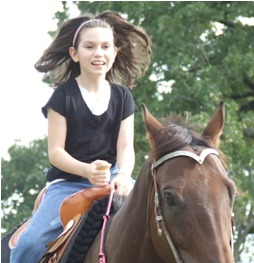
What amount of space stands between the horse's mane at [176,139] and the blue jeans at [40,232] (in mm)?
1247

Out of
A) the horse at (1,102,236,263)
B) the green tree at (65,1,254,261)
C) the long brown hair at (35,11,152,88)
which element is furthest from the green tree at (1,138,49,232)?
the horse at (1,102,236,263)

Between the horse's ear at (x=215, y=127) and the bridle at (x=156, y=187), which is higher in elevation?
the horse's ear at (x=215, y=127)

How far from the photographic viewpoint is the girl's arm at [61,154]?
5066 millimetres

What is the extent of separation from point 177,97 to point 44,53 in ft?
48.8

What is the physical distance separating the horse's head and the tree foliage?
15299 millimetres

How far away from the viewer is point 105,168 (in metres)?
4.94

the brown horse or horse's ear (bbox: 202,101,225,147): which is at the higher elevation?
horse's ear (bbox: 202,101,225,147)

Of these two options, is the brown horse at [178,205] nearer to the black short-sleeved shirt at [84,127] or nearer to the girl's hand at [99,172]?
the girl's hand at [99,172]

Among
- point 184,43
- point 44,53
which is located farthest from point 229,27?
point 44,53

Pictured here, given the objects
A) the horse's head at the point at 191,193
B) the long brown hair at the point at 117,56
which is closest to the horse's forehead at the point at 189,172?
the horse's head at the point at 191,193

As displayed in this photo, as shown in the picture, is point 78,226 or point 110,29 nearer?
point 78,226

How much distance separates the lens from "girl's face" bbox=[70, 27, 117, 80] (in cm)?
576

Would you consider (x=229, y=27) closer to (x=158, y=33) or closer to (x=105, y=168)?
(x=158, y=33)

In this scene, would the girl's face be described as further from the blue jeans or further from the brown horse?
the brown horse
